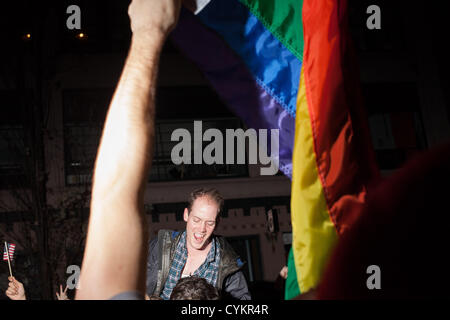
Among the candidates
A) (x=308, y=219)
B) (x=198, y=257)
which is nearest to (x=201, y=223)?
(x=198, y=257)

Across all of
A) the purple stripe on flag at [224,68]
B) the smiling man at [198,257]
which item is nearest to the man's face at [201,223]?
the smiling man at [198,257]

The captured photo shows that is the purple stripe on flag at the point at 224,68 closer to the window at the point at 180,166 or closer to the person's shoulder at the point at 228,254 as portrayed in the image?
the person's shoulder at the point at 228,254

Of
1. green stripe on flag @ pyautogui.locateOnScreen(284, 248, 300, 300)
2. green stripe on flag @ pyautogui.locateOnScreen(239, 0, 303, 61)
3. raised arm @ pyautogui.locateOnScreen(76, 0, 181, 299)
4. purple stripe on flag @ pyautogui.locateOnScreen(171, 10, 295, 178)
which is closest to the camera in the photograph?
raised arm @ pyautogui.locateOnScreen(76, 0, 181, 299)

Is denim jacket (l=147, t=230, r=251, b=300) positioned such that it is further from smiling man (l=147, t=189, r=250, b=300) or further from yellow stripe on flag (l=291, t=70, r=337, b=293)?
yellow stripe on flag (l=291, t=70, r=337, b=293)

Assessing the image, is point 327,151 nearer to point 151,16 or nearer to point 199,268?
point 151,16

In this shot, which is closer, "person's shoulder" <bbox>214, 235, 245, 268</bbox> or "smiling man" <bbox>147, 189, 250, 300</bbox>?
"smiling man" <bbox>147, 189, 250, 300</bbox>

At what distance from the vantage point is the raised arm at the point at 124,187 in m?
0.55

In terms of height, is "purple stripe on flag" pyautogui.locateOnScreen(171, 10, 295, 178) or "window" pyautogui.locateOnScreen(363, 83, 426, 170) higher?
"window" pyautogui.locateOnScreen(363, 83, 426, 170)

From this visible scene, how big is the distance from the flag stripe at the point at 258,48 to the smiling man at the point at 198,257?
1975mm

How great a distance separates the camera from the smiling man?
3.39m

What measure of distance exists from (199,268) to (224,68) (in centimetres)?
209

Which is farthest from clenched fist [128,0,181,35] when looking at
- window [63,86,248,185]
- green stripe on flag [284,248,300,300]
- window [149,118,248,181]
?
window [149,118,248,181]

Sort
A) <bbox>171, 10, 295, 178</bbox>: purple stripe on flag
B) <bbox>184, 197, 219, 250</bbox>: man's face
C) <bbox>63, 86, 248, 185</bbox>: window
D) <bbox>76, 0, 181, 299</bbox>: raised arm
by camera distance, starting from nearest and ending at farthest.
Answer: <bbox>76, 0, 181, 299</bbox>: raised arm
<bbox>171, 10, 295, 178</bbox>: purple stripe on flag
<bbox>184, 197, 219, 250</bbox>: man's face
<bbox>63, 86, 248, 185</bbox>: window

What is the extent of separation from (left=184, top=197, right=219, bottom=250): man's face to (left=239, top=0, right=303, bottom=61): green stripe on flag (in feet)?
6.95
